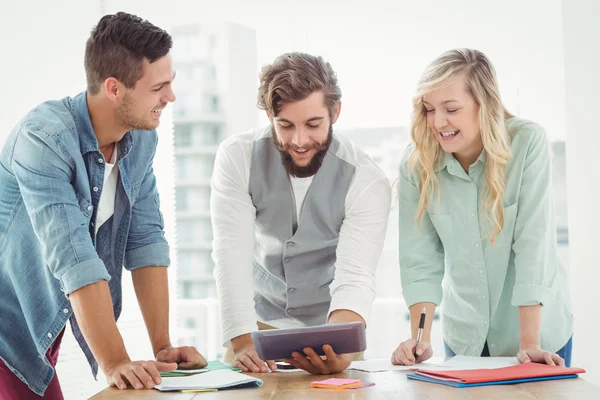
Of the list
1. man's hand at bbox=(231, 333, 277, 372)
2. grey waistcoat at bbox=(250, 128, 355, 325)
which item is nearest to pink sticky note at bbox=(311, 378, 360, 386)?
man's hand at bbox=(231, 333, 277, 372)

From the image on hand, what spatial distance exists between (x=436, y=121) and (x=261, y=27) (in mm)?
2815

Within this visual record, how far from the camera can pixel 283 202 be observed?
223cm

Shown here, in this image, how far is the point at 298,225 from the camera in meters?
2.24

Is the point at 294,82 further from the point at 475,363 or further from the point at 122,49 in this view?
the point at 475,363

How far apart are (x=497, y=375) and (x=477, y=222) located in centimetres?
51

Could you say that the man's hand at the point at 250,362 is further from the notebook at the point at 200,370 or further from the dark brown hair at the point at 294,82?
the dark brown hair at the point at 294,82

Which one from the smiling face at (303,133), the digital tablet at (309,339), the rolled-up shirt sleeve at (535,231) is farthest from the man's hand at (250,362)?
the rolled-up shirt sleeve at (535,231)

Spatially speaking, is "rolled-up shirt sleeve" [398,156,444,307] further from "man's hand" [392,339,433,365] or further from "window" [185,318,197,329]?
"window" [185,318,197,329]

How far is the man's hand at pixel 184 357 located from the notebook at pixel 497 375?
558 millimetres

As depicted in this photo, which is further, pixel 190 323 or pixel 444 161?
pixel 190 323

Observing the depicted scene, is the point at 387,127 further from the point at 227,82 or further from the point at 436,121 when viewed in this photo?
the point at 436,121

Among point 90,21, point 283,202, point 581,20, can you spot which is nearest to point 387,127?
point 581,20

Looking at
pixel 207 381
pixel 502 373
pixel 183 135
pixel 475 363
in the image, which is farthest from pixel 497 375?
pixel 183 135

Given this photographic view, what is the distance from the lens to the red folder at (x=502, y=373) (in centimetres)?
163
